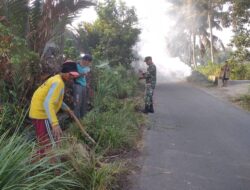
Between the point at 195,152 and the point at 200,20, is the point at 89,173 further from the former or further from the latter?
the point at 200,20

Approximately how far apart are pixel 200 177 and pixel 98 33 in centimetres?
1894

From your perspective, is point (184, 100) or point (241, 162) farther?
point (184, 100)

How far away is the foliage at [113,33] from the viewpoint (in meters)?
23.6

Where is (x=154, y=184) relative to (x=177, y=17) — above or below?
below

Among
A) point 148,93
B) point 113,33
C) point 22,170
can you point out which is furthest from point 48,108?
point 113,33

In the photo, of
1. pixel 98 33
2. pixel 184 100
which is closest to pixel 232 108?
pixel 184 100

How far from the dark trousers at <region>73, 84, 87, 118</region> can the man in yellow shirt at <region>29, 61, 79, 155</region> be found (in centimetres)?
313

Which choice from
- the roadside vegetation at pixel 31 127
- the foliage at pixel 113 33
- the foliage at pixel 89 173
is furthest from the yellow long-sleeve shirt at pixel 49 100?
the foliage at pixel 113 33

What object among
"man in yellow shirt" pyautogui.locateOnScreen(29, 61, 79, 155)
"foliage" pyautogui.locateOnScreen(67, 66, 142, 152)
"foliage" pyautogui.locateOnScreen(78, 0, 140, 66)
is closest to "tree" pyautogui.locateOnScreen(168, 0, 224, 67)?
"foliage" pyautogui.locateOnScreen(78, 0, 140, 66)

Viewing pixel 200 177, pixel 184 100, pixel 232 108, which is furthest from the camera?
pixel 184 100

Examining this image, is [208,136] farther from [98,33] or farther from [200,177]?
[98,33]

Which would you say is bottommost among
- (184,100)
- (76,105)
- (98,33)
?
(184,100)

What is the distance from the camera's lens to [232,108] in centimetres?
1533

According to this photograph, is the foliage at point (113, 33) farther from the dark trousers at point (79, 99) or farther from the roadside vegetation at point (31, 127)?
the dark trousers at point (79, 99)
